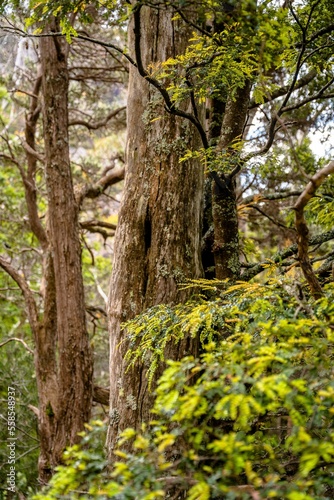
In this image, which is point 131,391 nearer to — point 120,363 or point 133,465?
point 120,363

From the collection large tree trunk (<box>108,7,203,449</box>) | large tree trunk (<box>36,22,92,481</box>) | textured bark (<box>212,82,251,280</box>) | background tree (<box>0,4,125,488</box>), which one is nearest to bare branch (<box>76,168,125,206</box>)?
background tree (<box>0,4,125,488</box>)

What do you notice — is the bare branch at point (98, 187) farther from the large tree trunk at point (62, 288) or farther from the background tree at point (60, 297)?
the large tree trunk at point (62, 288)

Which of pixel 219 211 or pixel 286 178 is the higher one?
pixel 286 178

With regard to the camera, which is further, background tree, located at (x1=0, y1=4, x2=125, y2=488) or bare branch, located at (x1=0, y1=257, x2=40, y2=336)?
bare branch, located at (x1=0, y1=257, x2=40, y2=336)

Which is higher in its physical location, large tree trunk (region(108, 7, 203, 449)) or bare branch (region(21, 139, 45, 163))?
bare branch (region(21, 139, 45, 163))

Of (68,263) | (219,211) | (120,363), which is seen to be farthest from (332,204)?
(68,263)

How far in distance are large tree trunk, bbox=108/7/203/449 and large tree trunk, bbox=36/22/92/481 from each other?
6.05 ft

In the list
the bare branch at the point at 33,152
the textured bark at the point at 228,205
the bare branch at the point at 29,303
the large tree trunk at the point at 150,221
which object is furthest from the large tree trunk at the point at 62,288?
the textured bark at the point at 228,205

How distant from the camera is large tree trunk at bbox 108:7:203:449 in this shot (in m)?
3.85

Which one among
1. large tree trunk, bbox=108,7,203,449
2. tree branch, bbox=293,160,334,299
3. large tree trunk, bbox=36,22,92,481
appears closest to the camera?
tree branch, bbox=293,160,334,299

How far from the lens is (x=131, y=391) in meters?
3.75

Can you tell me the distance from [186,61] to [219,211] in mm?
1312

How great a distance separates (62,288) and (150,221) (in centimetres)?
215

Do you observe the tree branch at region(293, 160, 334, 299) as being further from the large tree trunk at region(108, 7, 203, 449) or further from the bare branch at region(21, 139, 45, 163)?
the bare branch at region(21, 139, 45, 163)
